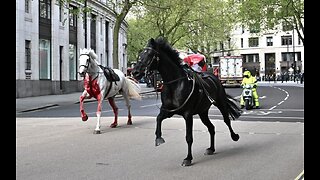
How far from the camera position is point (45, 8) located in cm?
3519

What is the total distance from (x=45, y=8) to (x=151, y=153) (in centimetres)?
2909

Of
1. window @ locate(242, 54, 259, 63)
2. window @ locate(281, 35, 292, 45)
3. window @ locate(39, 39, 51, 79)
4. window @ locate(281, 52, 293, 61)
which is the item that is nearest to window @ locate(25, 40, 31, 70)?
window @ locate(39, 39, 51, 79)

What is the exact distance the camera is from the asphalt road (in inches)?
266

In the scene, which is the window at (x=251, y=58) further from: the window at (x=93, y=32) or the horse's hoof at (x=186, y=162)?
the horse's hoof at (x=186, y=162)

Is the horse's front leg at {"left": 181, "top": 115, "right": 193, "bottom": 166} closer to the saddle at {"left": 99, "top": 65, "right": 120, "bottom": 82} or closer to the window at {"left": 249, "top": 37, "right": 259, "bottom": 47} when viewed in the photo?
the saddle at {"left": 99, "top": 65, "right": 120, "bottom": 82}

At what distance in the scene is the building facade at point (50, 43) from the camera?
3130cm

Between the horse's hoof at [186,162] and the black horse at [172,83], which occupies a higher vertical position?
the black horse at [172,83]

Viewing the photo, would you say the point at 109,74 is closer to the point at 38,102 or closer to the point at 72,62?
the point at 38,102

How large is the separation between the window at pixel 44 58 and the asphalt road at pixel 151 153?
72.5 feet

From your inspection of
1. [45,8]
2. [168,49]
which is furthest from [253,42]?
[168,49]

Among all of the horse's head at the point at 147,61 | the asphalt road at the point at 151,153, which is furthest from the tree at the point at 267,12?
the horse's head at the point at 147,61

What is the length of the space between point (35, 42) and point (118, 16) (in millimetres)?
6427

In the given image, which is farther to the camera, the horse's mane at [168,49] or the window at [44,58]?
the window at [44,58]
